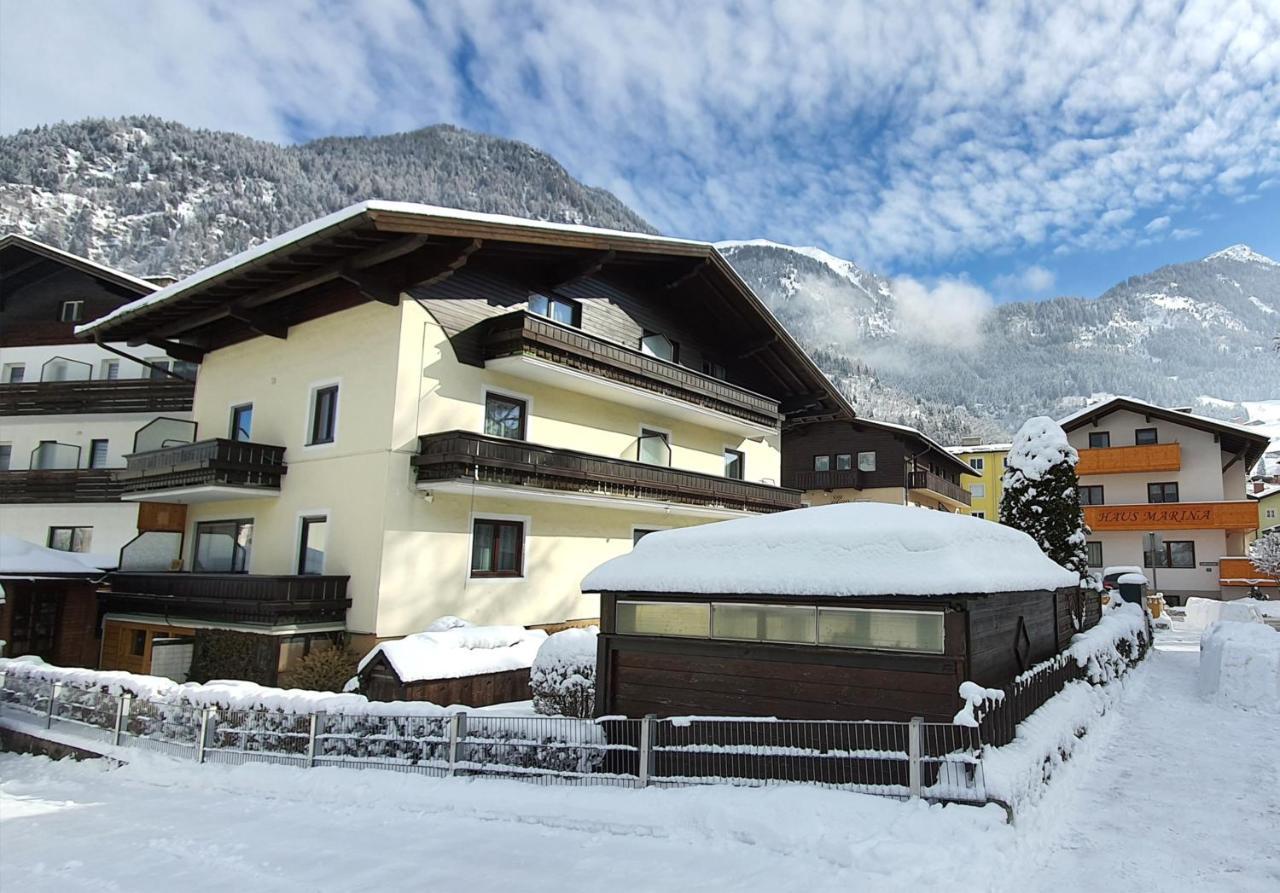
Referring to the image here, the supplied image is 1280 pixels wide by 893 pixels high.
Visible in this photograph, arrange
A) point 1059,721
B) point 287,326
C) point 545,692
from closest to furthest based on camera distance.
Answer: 1. point 1059,721
2. point 545,692
3. point 287,326

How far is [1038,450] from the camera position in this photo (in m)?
21.6

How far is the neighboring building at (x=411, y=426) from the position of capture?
1672 centimetres

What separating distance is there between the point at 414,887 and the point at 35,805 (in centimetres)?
723

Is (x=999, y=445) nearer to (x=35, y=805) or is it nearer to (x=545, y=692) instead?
(x=545, y=692)

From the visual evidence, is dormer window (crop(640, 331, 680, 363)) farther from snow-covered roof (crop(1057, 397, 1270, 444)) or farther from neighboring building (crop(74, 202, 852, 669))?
snow-covered roof (crop(1057, 397, 1270, 444))

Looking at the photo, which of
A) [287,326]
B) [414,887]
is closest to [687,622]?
[414,887]

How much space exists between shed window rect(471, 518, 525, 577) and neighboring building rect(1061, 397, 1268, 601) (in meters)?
34.9

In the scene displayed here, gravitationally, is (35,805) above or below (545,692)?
below

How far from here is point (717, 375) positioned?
92.8 ft

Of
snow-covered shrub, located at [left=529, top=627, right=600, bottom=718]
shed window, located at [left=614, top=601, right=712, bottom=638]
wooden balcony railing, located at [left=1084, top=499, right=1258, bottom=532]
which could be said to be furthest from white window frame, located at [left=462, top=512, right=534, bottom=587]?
wooden balcony railing, located at [left=1084, top=499, right=1258, bottom=532]

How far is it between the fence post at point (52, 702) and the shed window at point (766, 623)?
12494 millimetres

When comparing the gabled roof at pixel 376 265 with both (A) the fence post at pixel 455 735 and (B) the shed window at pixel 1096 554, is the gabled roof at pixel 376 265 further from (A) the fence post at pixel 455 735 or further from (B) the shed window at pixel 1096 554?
(B) the shed window at pixel 1096 554

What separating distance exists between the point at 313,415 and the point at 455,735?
1172 cm

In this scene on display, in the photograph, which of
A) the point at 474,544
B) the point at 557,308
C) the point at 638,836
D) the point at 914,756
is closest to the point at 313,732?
the point at 638,836
